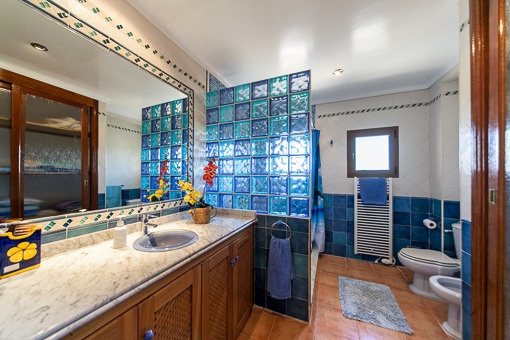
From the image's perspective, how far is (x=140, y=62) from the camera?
1.33 metres

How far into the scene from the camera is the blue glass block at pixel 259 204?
169 centimetres

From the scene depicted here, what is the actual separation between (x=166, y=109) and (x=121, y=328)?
1.46m

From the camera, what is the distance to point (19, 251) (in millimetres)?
721

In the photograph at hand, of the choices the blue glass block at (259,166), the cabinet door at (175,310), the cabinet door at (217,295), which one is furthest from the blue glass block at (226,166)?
the cabinet door at (175,310)

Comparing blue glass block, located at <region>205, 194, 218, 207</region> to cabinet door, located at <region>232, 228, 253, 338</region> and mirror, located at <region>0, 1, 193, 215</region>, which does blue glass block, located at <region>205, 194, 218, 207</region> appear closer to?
cabinet door, located at <region>232, 228, 253, 338</region>

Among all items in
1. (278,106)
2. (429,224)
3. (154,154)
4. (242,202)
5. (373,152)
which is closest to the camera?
(154,154)

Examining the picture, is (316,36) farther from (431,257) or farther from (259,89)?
(431,257)

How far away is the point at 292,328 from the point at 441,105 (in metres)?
2.81

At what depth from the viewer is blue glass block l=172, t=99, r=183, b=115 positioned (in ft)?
5.37

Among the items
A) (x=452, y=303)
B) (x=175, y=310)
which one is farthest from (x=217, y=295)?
(x=452, y=303)

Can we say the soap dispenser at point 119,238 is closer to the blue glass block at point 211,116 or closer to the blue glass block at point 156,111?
the blue glass block at point 156,111

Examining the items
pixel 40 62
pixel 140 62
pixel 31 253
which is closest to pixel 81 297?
pixel 31 253

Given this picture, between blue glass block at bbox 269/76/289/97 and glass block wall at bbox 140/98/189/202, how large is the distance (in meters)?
0.80

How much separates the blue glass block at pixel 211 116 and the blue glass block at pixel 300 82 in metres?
0.77
